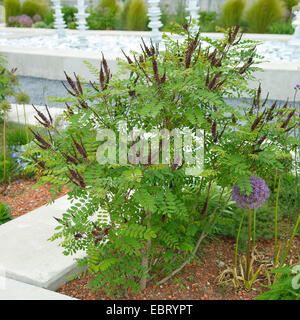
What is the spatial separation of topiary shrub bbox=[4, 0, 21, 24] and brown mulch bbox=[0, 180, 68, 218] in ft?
52.0

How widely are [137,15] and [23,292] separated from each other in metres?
14.1

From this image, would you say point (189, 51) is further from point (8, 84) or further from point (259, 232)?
point (8, 84)

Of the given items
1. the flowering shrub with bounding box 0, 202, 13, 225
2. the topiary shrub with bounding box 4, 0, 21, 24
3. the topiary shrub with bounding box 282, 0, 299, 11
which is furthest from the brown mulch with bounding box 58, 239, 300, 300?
the topiary shrub with bounding box 4, 0, 21, 24

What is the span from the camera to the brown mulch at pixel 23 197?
388 centimetres

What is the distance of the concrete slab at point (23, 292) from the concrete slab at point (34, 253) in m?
0.07

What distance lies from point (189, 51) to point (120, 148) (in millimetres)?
603

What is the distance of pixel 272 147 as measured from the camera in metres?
2.20

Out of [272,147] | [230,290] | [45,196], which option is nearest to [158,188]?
[272,147]

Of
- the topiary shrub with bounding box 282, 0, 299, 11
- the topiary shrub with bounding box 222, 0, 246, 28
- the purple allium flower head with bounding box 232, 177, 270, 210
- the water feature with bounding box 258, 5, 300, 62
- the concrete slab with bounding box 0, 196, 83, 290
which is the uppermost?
the topiary shrub with bounding box 282, 0, 299, 11

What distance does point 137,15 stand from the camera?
15297mm

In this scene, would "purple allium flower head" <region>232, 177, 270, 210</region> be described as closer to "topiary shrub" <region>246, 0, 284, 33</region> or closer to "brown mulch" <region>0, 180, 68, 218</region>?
"brown mulch" <region>0, 180, 68, 218</region>

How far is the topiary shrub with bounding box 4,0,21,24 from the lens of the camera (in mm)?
18031

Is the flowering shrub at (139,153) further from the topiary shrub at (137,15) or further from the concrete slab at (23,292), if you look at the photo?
the topiary shrub at (137,15)

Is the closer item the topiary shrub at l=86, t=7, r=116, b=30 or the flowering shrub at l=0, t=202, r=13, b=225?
the flowering shrub at l=0, t=202, r=13, b=225
